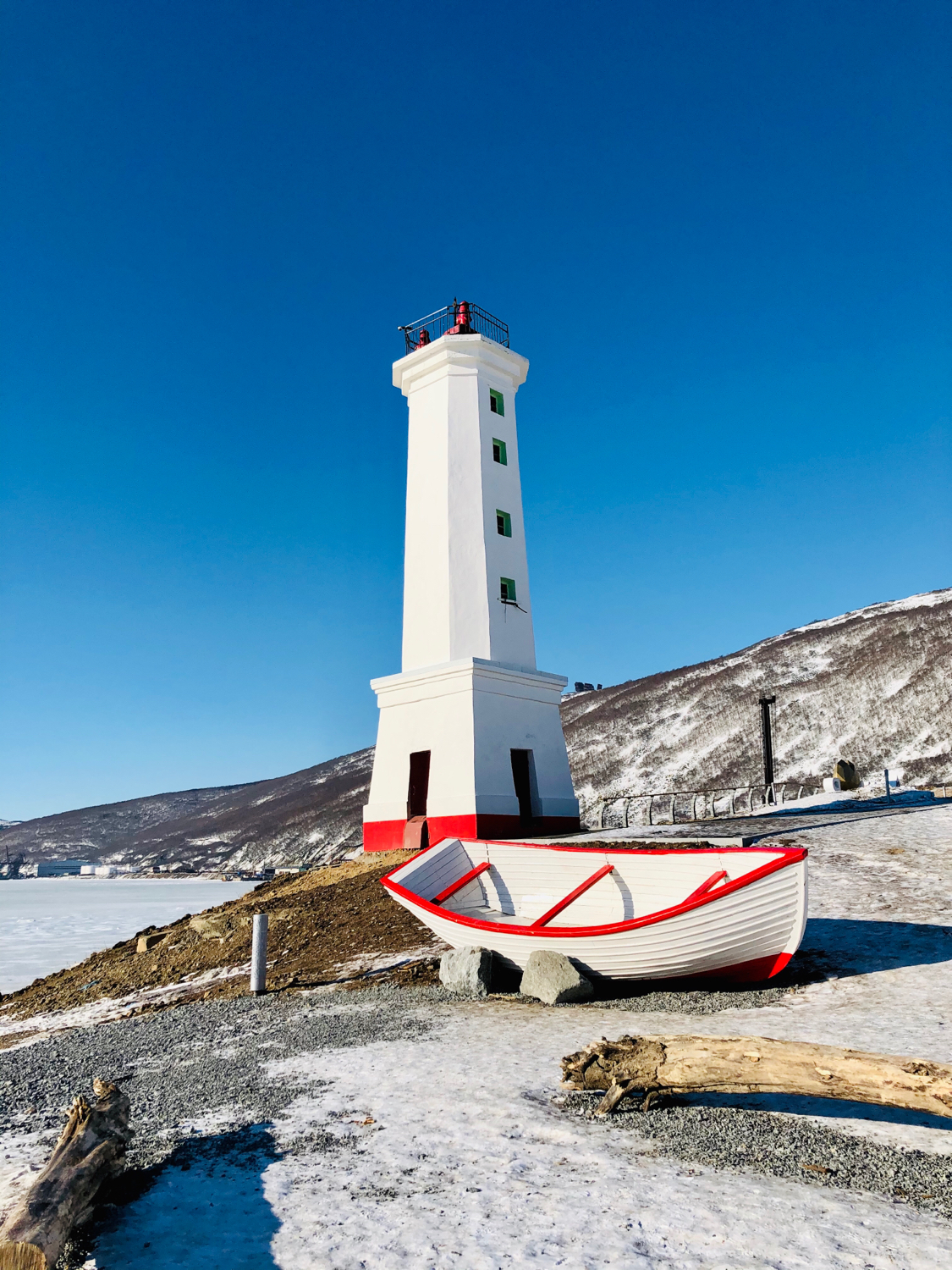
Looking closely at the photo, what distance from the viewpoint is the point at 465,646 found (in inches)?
788

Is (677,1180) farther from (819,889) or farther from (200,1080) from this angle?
(819,889)

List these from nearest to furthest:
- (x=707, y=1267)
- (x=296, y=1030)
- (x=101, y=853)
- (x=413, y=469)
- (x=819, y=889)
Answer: (x=707, y=1267) < (x=296, y=1030) < (x=819, y=889) < (x=413, y=469) < (x=101, y=853)

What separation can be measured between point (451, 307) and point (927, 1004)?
805 inches

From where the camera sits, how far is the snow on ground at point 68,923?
23375mm

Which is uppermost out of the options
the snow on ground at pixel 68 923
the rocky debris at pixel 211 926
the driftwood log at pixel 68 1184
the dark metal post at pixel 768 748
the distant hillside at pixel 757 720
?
the distant hillside at pixel 757 720

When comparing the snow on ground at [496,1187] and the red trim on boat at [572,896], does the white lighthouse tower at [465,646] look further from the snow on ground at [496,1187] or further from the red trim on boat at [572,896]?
the snow on ground at [496,1187]

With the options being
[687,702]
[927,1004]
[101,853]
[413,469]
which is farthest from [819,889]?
[101,853]

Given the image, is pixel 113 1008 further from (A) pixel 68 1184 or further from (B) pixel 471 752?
(A) pixel 68 1184

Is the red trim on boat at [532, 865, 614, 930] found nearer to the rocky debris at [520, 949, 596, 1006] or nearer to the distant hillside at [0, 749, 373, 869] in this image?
the rocky debris at [520, 949, 596, 1006]

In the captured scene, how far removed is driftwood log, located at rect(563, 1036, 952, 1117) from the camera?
4.62 metres

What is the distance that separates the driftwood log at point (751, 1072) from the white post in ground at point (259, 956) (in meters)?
6.05

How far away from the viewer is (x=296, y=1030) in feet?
27.7

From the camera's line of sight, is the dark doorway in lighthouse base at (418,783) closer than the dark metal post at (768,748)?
Yes

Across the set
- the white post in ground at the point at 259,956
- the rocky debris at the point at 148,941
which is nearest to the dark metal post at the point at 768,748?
the rocky debris at the point at 148,941
